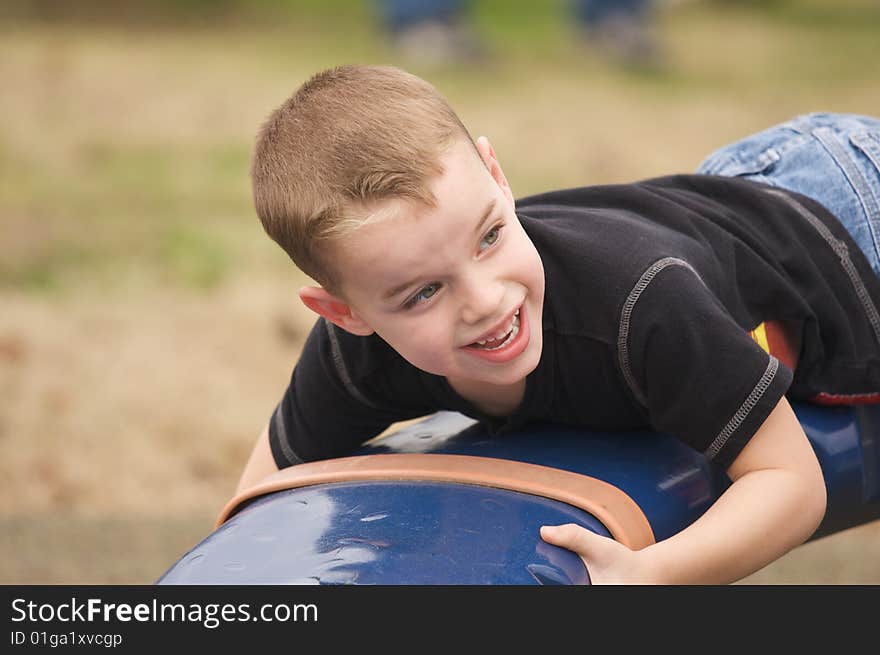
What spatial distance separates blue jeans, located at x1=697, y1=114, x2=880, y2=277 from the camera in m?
1.47

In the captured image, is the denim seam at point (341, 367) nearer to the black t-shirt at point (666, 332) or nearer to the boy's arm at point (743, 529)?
the black t-shirt at point (666, 332)

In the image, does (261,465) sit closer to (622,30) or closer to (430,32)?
(430,32)

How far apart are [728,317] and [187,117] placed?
426cm

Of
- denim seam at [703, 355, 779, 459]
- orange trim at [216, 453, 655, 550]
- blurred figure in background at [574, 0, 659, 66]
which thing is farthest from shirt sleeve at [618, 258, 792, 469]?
blurred figure in background at [574, 0, 659, 66]

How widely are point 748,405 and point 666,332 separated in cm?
10

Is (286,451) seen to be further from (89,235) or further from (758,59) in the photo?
(758,59)

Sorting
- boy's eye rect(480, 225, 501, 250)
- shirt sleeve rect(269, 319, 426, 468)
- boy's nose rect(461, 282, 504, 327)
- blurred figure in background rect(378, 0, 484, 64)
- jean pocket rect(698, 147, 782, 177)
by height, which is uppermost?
boy's eye rect(480, 225, 501, 250)

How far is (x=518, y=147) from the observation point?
4766 millimetres

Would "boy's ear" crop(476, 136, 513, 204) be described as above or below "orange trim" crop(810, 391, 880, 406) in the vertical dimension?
above

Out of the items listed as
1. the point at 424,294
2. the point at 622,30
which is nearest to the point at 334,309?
the point at 424,294

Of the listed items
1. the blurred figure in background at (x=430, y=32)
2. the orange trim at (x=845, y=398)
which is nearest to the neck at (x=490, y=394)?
the orange trim at (x=845, y=398)

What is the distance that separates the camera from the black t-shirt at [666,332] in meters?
1.15

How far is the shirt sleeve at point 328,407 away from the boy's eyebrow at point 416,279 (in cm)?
21

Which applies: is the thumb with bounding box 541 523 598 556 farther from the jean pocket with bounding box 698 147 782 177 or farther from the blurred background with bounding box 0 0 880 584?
the blurred background with bounding box 0 0 880 584
